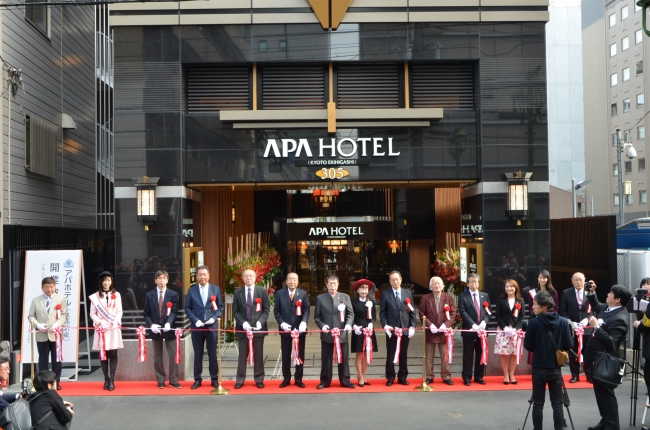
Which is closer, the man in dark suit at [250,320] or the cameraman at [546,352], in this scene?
the cameraman at [546,352]

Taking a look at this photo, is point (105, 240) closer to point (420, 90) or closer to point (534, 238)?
point (420, 90)

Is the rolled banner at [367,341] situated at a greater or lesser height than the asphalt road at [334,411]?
greater

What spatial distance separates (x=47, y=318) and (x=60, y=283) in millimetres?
942

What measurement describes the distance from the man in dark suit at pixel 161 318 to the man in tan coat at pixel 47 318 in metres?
1.32

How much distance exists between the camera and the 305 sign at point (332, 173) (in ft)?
39.8

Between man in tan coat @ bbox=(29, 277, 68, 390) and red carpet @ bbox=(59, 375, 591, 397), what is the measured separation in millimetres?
554

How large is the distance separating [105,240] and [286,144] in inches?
280

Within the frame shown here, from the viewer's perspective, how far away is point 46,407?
20.0 feet

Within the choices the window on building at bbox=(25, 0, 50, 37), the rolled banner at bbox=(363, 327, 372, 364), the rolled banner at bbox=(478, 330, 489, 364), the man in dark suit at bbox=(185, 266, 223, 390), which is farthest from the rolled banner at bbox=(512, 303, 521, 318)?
the window on building at bbox=(25, 0, 50, 37)

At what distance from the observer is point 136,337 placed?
38.2 feet

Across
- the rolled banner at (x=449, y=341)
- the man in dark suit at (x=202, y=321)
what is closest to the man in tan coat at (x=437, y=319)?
the rolled banner at (x=449, y=341)

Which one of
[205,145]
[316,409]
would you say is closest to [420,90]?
[205,145]

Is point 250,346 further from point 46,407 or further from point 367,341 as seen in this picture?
point 46,407

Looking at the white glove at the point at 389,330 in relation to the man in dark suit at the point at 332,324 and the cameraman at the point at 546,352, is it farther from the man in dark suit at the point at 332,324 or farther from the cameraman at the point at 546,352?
the cameraman at the point at 546,352
